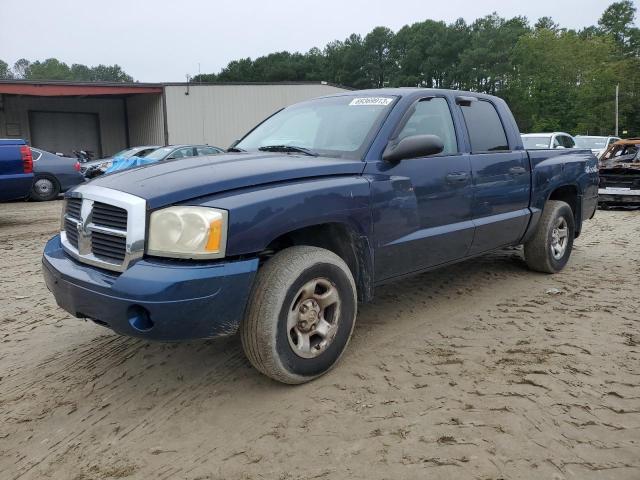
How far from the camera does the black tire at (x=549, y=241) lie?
17.7 feet

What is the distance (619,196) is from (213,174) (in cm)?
1092

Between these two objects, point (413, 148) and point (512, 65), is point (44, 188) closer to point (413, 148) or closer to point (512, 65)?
point (413, 148)

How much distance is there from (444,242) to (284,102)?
82.0ft

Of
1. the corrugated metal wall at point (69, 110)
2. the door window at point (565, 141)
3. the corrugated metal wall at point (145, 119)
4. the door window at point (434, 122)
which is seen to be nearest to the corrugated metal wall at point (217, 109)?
the corrugated metal wall at point (145, 119)

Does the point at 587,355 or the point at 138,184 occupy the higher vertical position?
the point at 138,184

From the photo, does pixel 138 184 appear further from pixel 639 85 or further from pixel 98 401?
pixel 639 85

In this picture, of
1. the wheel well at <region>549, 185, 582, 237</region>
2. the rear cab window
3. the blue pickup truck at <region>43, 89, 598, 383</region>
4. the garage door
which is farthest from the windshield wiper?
the garage door

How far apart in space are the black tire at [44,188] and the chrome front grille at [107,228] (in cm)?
1192

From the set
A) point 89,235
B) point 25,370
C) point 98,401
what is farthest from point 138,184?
point 25,370

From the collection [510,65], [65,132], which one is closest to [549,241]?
[65,132]

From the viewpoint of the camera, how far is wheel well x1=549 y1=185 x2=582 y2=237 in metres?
5.78

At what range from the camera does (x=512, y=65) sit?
6241 cm

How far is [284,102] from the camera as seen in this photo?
91.2ft

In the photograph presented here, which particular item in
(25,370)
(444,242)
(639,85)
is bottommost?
(25,370)
